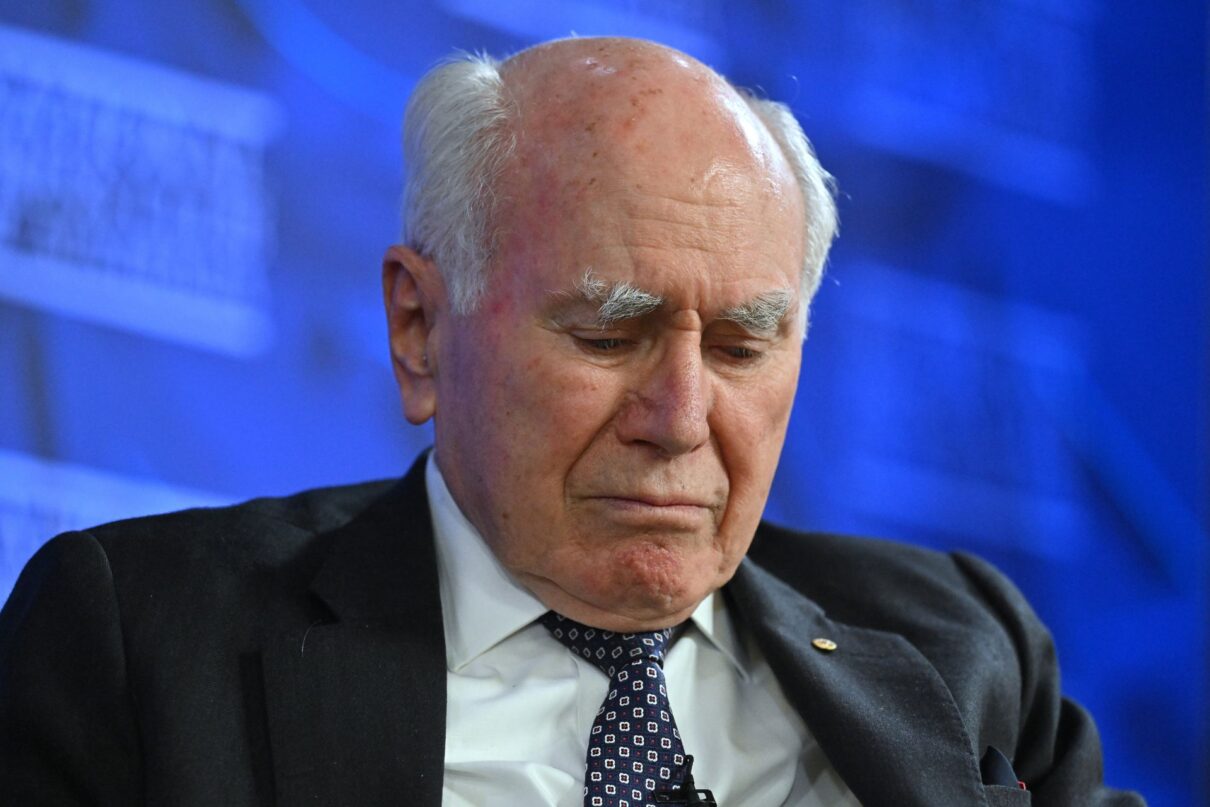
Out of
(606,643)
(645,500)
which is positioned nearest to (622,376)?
(645,500)

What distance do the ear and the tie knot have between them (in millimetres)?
397

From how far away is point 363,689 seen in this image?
1.98 meters

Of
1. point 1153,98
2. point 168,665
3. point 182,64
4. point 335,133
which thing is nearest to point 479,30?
point 335,133

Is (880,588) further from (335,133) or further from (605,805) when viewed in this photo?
(335,133)

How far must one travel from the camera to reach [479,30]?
10.1ft

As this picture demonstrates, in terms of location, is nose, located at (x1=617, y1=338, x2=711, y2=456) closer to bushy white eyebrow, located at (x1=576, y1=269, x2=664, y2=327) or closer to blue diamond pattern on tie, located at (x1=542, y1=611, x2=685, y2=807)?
bushy white eyebrow, located at (x1=576, y1=269, x2=664, y2=327)

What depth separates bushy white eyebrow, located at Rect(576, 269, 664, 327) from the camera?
2.01 m

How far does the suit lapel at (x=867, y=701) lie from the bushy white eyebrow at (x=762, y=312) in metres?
0.47

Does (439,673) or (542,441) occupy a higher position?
(542,441)

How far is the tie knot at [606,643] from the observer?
7.00ft

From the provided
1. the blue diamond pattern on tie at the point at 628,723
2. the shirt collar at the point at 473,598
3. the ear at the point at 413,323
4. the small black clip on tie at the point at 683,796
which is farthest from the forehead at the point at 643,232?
the small black clip on tie at the point at 683,796

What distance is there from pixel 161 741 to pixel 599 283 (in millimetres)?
855

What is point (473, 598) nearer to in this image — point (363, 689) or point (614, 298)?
point (363, 689)

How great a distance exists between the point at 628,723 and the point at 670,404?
471 millimetres
